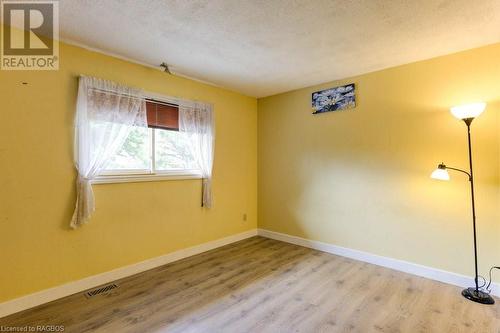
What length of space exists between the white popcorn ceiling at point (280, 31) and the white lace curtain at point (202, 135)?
587mm

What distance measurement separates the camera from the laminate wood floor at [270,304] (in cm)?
199

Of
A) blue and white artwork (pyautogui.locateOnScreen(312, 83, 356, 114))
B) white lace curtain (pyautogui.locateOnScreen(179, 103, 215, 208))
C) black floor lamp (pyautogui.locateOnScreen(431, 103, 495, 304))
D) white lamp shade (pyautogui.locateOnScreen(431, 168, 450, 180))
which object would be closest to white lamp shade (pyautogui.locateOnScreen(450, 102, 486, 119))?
black floor lamp (pyautogui.locateOnScreen(431, 103, 495, 304))

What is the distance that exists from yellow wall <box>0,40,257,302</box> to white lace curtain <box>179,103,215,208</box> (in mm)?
167

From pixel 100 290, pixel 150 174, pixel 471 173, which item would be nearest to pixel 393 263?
pixel 471 173

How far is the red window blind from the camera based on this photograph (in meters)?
3.05

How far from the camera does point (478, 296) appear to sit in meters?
2.35

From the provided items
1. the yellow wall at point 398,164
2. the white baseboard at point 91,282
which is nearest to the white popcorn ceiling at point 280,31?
the yellow wall at point 398,164

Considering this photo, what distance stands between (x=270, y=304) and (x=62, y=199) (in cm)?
224

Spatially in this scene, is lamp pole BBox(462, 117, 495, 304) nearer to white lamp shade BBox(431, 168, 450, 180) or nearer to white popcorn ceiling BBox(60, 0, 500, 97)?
white lamp shade BBox(431, 168, 450, 180)

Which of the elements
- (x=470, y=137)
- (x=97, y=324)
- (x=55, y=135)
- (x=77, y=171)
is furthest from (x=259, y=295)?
(x=470, y=137)

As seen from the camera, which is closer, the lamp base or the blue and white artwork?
the lamp base

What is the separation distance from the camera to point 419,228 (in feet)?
9.48

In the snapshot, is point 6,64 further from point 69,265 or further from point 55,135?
point 69,265

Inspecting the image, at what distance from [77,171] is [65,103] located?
676mm
